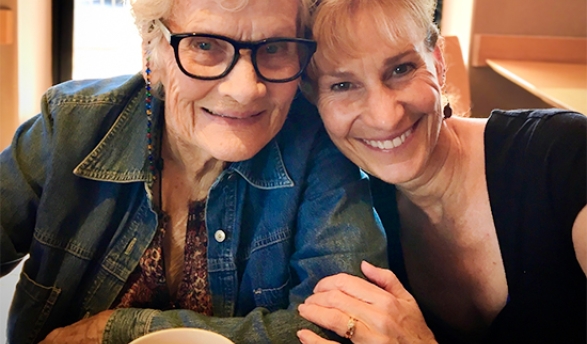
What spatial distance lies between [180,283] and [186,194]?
17cm

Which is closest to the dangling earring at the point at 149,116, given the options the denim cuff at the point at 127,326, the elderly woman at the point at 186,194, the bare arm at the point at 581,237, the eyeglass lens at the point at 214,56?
the elderly woman at the point at 186,194

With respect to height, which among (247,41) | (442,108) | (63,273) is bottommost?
(63,273)

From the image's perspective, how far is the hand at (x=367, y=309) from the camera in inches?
33.9

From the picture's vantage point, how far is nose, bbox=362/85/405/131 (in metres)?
1.02

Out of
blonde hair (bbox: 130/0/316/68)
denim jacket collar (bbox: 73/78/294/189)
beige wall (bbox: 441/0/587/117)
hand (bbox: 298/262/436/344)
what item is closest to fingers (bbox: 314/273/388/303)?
hand (bbox: 298/262/436/344)

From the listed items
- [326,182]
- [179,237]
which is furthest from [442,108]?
[179,237]

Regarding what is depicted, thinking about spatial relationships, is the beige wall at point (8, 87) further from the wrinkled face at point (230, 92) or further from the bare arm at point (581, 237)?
the bare arm at point (581, 237)

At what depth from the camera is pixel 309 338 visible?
869mm

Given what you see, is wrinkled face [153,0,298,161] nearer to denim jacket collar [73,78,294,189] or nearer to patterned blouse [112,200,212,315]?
denim jacket collar [73,78,294,189]

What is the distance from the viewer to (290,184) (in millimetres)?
1027

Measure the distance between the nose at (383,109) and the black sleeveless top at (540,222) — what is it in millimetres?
253

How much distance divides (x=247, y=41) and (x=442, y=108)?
451 mm

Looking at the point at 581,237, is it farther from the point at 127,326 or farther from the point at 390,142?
the point at 127,326

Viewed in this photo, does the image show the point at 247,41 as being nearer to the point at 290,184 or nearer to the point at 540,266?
the point at 290,184
